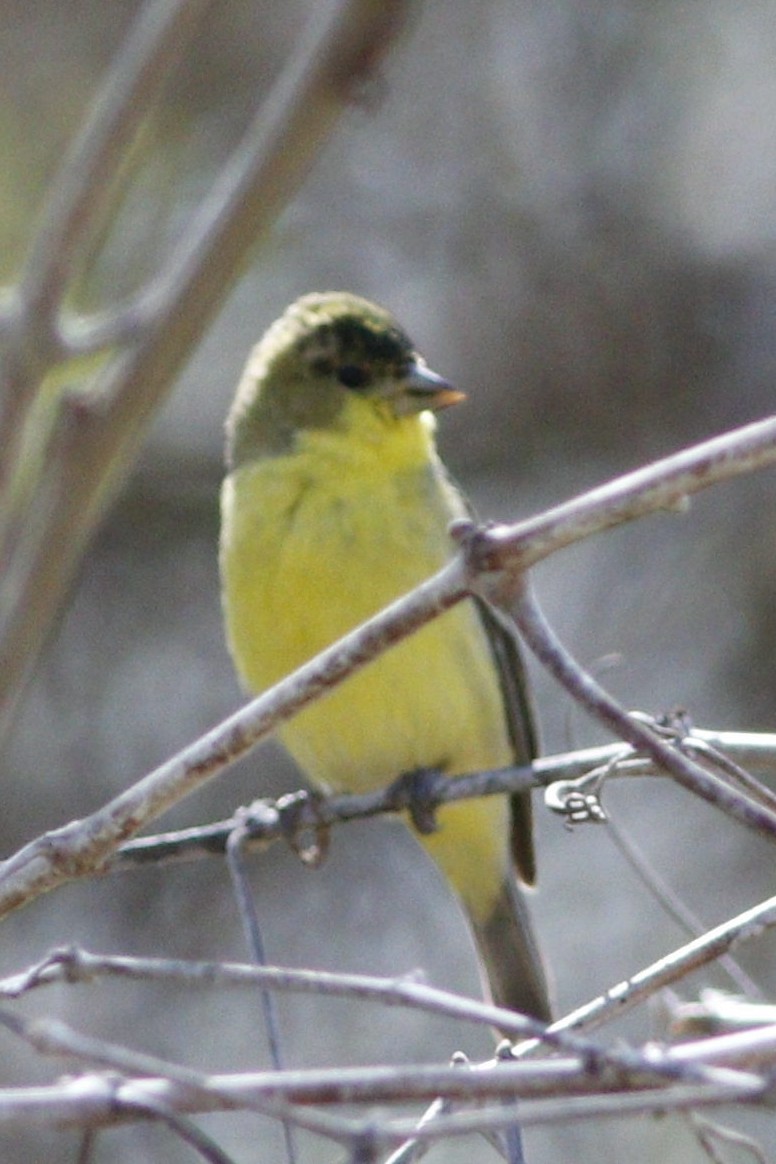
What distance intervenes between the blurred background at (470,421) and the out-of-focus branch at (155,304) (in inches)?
187

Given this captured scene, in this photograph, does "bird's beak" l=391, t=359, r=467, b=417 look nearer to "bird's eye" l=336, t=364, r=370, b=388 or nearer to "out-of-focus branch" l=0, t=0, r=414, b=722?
"bird's eye" l=336, t=364, r=370, b=388

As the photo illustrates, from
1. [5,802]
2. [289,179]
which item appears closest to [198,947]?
[5,802]

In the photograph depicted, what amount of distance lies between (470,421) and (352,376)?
2.60 m

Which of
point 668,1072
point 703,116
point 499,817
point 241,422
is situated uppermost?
point 703,116

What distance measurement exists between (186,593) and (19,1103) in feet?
19.6

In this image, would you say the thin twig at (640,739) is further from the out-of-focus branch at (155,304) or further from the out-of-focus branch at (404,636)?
the out-of-focus branch at (155,304)

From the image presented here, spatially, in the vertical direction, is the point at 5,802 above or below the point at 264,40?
below

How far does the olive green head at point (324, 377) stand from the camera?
197 inches

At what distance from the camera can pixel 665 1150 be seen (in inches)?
255

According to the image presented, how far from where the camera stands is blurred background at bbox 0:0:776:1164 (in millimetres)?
7098

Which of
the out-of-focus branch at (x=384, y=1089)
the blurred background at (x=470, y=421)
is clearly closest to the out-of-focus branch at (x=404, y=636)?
the out-of-focus branch at (x=384, y=1089)

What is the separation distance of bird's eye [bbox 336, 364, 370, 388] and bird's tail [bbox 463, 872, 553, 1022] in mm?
1485

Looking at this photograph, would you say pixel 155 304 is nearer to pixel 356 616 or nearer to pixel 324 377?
pixel 356 616

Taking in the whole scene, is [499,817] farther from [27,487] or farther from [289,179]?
[289,179]
